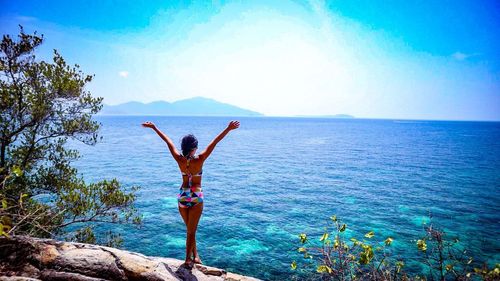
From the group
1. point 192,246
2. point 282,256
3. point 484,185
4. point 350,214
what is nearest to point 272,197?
point 350,214

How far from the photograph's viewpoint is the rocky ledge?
227 inches

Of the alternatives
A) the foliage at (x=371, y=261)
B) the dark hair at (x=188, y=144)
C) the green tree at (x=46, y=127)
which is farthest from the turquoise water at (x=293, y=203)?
the dark hair at (x=188, y=144)

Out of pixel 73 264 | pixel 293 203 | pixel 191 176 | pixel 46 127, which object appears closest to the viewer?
pixel 73 264

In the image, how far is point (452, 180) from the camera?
4162 centimetres

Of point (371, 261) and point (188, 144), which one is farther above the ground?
point (188, 144)

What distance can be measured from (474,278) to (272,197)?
21.0 metres

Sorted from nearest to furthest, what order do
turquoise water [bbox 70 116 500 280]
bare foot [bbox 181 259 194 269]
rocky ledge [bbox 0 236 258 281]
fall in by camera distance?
1. rocky ledge [bbox 0 236 258 281]
2. bare foot [bbox 181 259 194 269]
3. turquoise water [bbox 70 116 500 280]

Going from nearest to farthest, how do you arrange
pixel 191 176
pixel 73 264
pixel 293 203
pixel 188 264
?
pixel 73 264, pixel 191 176, pixel 188 264, pixel 293 203

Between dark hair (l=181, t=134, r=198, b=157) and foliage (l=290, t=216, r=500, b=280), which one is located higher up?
dark hair (l=181, t=134, r=198, b=157)

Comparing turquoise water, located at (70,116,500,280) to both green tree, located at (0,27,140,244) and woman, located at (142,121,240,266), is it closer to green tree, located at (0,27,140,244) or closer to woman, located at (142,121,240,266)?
green tree, located at (0,27,140,244)

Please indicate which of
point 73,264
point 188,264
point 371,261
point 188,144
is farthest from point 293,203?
point 73,264

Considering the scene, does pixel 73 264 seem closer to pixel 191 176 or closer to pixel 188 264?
pixel 188 264

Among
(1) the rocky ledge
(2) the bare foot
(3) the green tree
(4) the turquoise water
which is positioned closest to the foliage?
(2) the bare foot

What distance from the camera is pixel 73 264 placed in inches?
237
